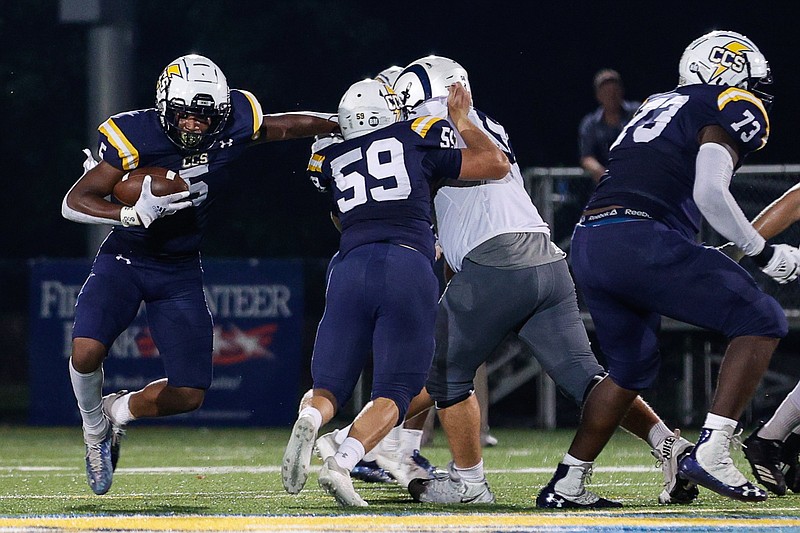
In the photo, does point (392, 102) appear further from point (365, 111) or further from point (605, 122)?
point (605, 122)

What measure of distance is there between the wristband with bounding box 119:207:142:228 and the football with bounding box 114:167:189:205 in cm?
12

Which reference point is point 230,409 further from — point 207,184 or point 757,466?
point 757,466

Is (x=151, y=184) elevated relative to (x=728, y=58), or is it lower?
lower

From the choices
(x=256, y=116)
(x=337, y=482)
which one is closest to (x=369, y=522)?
(x=337, y=482)

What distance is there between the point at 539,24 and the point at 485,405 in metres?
12.2

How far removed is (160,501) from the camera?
5477mm

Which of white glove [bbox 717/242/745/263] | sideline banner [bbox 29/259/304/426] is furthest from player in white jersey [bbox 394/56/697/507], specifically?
sideline banner [bbox 29/259/304/426]

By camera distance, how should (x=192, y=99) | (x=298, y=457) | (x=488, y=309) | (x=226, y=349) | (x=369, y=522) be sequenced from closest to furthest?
(x=369, y=522), (x=298, y=457), (x=488, y=309), (x=192, y=99), (x=226, y=349)

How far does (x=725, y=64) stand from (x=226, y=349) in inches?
228

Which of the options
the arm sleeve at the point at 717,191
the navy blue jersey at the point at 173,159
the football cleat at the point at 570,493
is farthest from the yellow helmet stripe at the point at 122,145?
the arm sleeve at the point at 717,191

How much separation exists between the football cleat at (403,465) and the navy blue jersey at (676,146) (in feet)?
4.78

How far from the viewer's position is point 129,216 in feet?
17.8

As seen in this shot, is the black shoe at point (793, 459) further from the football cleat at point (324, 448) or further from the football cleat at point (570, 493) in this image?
the football cleat at point (324, 448)

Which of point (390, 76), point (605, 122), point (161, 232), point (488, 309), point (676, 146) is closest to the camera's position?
point (676, 146)
